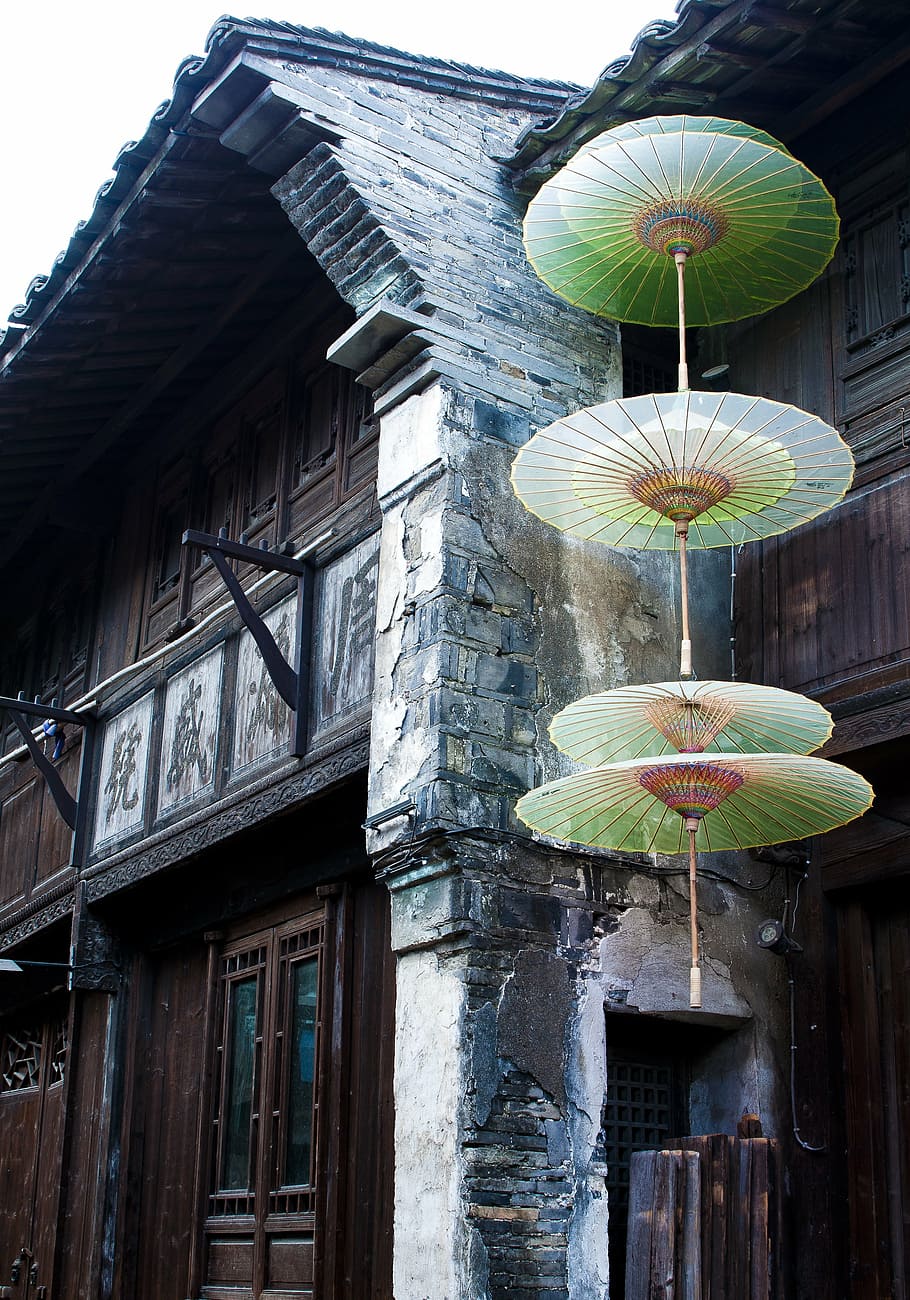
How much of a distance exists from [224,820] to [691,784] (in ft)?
10.6

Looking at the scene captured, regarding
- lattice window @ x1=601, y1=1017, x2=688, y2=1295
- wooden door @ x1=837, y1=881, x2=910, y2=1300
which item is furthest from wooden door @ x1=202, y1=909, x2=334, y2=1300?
wooden door @ x1=837, y1=881, x2=910, y2=1300

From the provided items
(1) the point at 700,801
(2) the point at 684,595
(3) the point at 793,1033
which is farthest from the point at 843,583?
(3) the point at 793,1033

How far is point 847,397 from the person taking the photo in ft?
22.2

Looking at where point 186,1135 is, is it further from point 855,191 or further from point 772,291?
point 855,191

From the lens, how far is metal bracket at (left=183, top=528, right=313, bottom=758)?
7.57 metres

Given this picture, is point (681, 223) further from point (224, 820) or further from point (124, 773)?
point (124, 773)

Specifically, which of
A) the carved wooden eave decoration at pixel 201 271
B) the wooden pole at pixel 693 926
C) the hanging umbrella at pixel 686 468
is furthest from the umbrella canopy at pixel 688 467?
the wooden pole at pixel 693 926

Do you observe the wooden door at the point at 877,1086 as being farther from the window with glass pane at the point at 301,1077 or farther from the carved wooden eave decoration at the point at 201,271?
the carved wooden eave decoration at the point at 201,271

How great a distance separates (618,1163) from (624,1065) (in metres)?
0.39

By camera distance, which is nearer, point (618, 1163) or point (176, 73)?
point (618, 1163)

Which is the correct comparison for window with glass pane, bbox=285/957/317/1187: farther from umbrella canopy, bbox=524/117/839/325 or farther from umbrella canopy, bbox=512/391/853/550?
umbrella canopy, bbox=524/117/839/325

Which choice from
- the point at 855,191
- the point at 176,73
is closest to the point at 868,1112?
the point at 855,191

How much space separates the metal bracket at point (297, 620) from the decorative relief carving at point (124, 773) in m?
1.88

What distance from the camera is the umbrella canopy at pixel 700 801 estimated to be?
540cm
